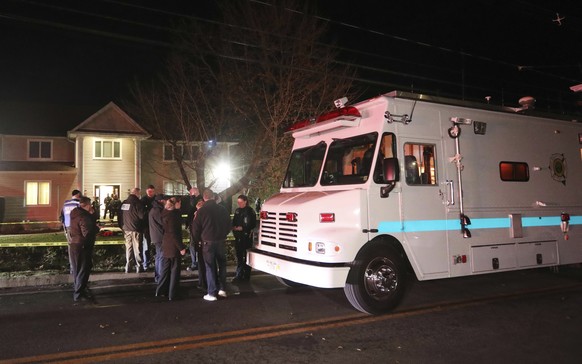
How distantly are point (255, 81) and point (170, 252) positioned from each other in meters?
7.62

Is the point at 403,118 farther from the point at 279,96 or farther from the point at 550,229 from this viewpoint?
the point at 279,96

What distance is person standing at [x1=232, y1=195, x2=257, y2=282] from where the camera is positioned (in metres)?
8.72

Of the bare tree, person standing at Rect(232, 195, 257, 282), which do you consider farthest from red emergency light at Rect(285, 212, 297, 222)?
the bare tree

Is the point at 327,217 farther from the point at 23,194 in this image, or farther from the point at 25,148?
the point at 25,148

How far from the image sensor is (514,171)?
7.63 meters

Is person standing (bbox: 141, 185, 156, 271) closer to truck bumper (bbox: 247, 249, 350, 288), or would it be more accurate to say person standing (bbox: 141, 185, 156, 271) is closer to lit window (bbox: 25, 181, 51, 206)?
truck bumper (bbox: 247, 249, 350, 288)

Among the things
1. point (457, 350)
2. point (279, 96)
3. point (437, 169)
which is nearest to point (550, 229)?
point (437, 169)

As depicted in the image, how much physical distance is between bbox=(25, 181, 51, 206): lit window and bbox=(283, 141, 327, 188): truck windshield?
22.1 meters

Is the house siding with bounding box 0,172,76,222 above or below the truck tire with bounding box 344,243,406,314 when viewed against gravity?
above

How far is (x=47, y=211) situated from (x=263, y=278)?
20.9 metres

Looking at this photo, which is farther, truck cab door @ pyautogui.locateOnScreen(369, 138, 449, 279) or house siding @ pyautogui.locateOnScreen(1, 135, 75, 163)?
house siding @ pyautogui.locateOnScreen(1, 135, 75, 163)

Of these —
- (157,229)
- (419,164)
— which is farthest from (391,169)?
(157,229)

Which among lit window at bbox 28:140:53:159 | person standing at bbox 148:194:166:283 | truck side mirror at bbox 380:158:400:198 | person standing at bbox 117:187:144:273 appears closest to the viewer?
truck side mirror at bbox 380:158:400:198

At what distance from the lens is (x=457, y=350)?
480cm
